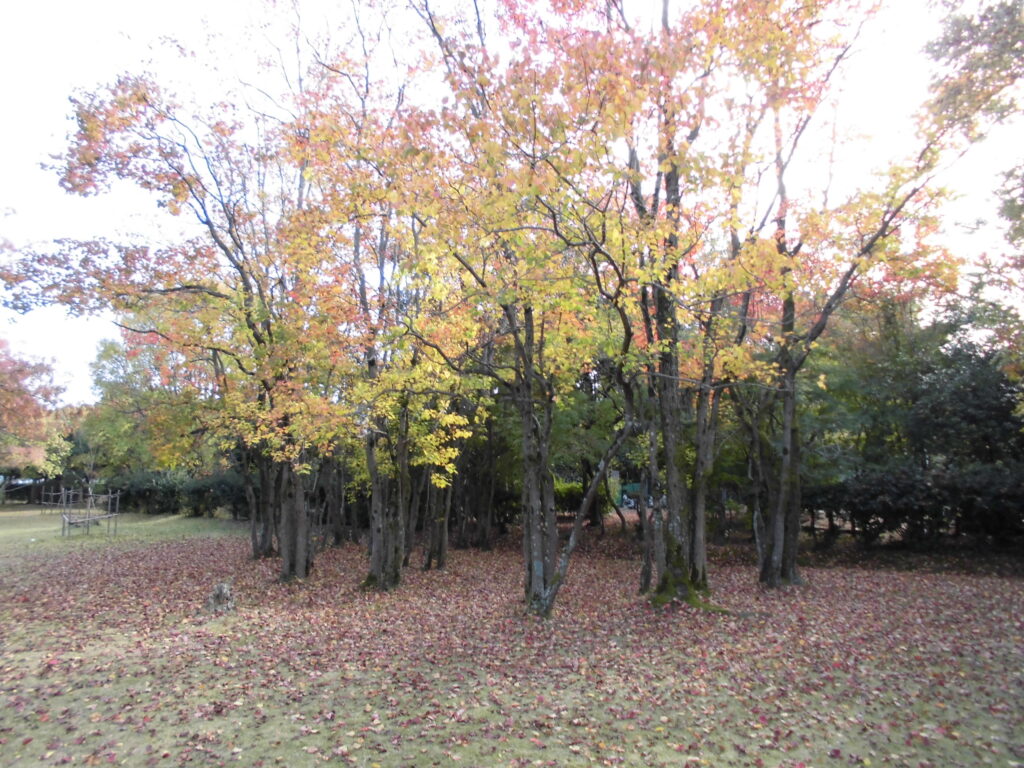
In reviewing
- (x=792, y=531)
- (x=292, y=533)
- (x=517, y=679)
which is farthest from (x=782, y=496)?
(x=292, y=533)

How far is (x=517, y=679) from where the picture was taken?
6.72 meters

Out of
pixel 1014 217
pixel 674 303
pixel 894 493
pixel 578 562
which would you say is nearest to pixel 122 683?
pixel 674 303

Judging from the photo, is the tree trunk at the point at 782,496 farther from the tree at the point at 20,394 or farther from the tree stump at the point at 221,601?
the tree at the point at 20,394

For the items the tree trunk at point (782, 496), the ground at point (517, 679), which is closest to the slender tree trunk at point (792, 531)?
the tree trunk at point (782, 496)

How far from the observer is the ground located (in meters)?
4.93

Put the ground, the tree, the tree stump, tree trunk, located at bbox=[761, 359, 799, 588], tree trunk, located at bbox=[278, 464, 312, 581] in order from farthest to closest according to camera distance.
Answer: the tree
tree trunk, located at bbox=[278, 464, 312, 581]
tree trunk, located at bbox=[761, 359, 799, 588]
the tree stump
the ground

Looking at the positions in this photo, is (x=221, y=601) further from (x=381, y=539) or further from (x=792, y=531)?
(x=792, y=531)

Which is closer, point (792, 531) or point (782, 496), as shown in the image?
point (782, 496)

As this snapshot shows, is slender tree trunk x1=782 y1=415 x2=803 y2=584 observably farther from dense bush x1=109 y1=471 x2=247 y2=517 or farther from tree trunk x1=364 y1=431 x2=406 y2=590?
dense bush x1=109 y1=471 x2=247 y2=517

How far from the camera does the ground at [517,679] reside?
194 inches

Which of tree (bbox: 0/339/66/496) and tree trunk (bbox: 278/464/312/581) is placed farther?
tree (bbox: 0/339/66/496)

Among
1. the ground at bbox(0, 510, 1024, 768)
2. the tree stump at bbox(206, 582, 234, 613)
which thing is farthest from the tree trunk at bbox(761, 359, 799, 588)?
the tree stump at bbox(206, 582, 234, 613)

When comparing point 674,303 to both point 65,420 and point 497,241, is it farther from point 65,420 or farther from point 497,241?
point 65,420

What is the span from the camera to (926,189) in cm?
868
